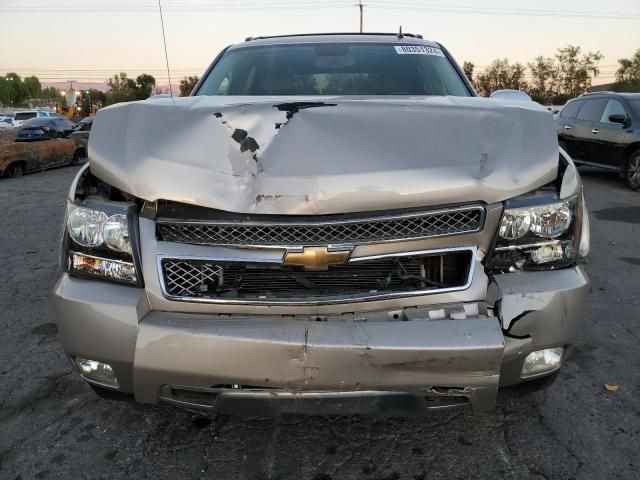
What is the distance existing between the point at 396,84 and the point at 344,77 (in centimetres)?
33

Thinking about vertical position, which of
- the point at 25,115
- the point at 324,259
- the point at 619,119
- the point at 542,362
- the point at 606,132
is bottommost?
the point at 25,115

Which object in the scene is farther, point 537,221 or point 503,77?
point 503,77

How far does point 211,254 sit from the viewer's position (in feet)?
6.40

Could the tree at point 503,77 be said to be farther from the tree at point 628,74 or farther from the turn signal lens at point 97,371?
the turn signal lens at point 97,371

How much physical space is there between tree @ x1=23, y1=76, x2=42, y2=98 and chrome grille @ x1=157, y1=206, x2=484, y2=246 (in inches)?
5654

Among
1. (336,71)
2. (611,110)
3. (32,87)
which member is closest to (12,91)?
(32,87)

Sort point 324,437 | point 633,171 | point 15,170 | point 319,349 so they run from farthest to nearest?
point 15,170
point 633,171
point 324,437
point 319,349

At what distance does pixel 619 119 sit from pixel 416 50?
7498 mm

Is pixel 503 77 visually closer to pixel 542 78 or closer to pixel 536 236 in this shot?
pixel 542 78

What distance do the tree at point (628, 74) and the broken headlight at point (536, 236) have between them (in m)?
45.2

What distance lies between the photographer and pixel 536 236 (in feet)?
6.67

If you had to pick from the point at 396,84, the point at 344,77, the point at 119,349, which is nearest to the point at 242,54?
the point at 344,77

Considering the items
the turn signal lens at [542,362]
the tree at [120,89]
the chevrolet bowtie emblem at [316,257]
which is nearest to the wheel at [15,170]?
the chevrolet bowtie emblem at [316,257]

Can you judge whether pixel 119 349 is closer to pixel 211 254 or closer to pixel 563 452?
pixel 211 254
